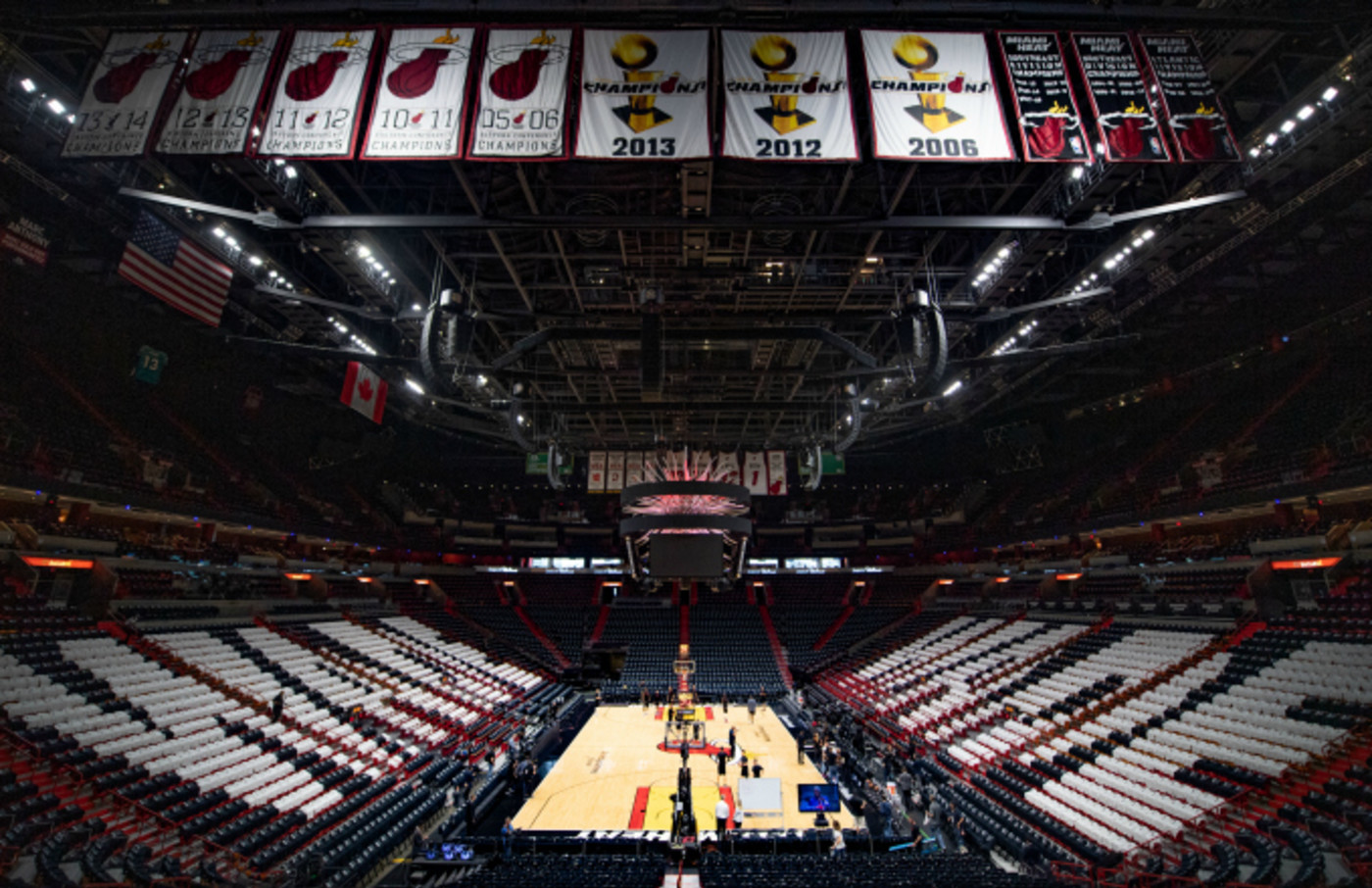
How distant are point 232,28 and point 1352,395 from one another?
28441mm

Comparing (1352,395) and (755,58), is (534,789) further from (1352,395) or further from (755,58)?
(1352,395)

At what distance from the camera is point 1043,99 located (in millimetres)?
7219

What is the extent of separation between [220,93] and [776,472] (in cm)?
1791

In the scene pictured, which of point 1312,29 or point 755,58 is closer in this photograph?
point 755,58

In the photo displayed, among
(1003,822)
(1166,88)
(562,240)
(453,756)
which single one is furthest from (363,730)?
(1166,88)

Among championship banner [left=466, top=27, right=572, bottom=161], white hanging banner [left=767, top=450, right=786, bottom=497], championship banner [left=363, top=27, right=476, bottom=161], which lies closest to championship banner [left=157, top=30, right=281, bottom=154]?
championship banner [left=363, top=27, right=476, bottom=161]

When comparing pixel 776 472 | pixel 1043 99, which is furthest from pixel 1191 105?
pixel 776 472

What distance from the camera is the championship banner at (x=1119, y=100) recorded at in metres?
7.09

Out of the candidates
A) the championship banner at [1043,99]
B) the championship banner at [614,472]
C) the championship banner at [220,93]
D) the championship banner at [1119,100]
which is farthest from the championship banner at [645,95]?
the championship banner at [614,472]

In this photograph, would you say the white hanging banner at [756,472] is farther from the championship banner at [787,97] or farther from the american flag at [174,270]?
the american flag at [174,270]

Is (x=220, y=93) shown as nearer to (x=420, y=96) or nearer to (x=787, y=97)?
(x=420, y=96)

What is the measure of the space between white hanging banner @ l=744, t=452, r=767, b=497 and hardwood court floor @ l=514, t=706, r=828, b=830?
8608 mm

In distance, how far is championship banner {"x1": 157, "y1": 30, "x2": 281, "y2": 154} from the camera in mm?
7082

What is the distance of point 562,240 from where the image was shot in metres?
11.2
